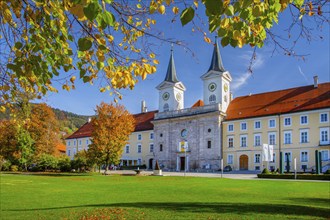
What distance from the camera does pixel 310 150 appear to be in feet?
150

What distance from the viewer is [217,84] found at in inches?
2267

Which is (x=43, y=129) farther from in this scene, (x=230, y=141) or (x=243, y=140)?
(x=243, y=140)

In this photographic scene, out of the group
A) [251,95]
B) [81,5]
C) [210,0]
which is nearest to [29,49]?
→ [81,5]

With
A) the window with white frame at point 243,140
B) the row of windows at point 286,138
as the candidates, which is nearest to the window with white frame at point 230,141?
the row of windows at point 286,138

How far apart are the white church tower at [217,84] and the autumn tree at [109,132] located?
2098 centimetres

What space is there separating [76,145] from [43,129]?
30041mm

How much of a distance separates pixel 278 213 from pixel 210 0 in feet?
28.3

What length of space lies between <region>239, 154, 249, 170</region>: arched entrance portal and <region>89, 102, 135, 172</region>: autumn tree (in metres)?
20.1

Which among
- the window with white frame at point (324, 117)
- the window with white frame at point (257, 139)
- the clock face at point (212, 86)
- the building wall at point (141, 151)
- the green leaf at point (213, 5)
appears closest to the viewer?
the green leaf at point (213, 5)

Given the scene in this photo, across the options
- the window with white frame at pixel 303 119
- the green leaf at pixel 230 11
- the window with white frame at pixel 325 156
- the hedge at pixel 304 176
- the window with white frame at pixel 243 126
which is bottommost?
the hedge at pixel 304 176

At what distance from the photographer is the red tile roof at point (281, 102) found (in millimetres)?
47000

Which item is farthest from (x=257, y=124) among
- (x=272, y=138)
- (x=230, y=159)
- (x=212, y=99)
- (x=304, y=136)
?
(x=212, y=99)

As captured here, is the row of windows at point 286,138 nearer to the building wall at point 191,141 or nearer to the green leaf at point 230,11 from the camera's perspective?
the building wall at point 191,141

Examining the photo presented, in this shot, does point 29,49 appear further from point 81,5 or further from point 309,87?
point 309,87
